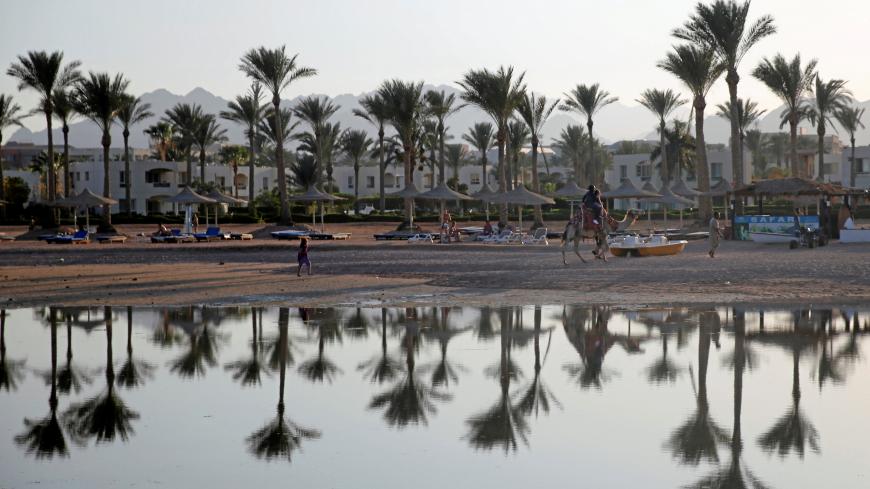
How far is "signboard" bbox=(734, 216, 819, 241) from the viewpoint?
127ft

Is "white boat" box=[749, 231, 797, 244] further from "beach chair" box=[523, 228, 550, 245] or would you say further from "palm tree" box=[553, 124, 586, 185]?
"palm tree" box=[553, 124, 586, 185]

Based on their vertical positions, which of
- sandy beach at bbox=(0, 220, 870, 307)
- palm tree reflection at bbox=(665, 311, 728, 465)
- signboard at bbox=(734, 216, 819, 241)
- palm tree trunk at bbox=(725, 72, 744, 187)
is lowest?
palm tree reflection at bbox=(665, 311, 728, 465)

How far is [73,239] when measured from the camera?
46.6 m

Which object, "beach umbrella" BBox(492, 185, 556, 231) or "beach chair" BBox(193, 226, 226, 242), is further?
"beach chair" BBox(193, 226, 226, 242)

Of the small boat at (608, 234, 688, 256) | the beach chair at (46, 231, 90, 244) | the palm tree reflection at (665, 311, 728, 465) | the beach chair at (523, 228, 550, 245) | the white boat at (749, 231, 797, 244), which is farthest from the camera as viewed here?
the beach chair at (46, 231, 90, 244)

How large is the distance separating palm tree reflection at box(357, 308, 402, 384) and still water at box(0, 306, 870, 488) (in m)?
0.06

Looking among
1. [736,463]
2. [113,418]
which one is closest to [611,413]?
[736,463]

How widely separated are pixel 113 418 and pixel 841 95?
7046 cm

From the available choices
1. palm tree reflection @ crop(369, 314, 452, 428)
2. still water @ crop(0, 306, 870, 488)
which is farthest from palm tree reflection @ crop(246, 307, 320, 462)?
palm tree reflection @ crop(369, 314, 452, 428)

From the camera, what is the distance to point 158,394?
481 inches

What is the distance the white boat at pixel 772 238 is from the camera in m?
37.6

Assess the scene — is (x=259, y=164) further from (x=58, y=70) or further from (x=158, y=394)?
(x=158, y=394)

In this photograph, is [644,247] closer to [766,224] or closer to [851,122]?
[766,224]

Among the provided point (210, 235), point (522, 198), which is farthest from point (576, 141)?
point (210, 235)
